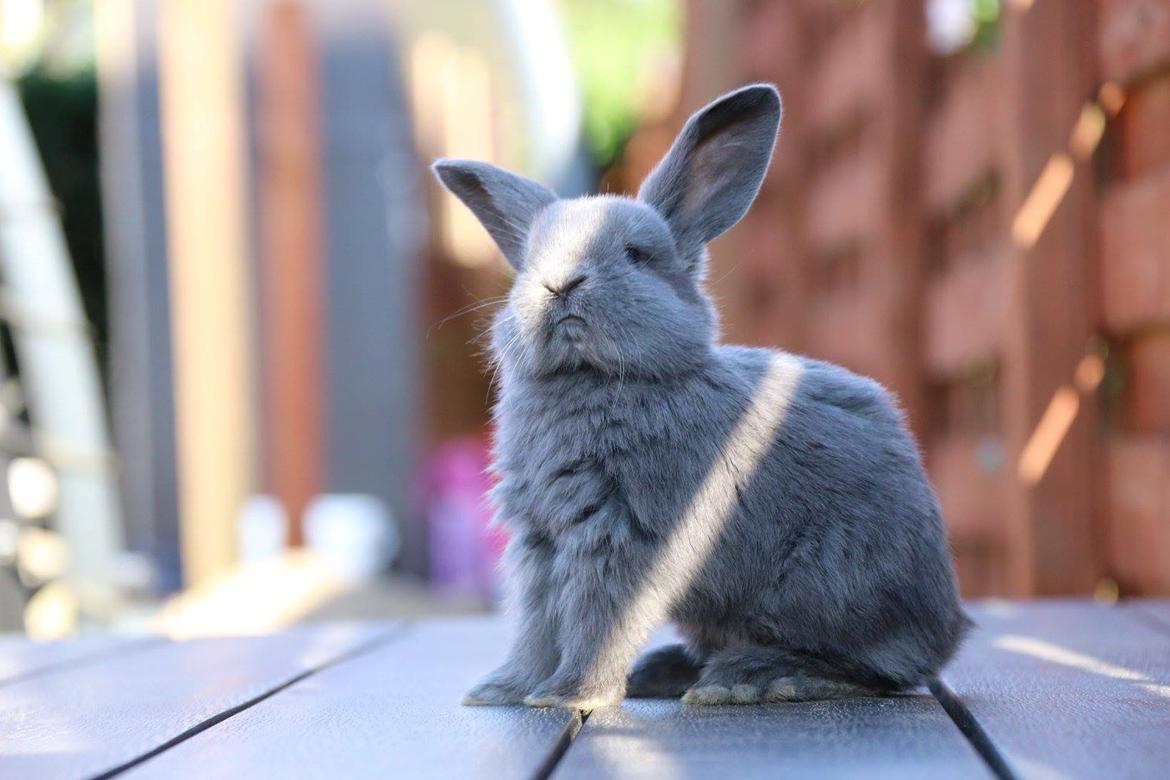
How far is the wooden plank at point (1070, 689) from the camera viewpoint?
125cm

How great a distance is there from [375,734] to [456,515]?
6.16 metres

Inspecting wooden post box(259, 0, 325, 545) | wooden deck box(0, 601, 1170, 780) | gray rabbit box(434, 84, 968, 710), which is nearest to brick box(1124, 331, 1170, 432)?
wooden deck box(0, 601, 1170, 780)

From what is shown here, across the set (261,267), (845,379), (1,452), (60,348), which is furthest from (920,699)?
(261,267)

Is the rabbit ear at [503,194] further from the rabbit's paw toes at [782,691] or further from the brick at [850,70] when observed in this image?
the brick at [850,70]

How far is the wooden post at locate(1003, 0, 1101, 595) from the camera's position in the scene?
2576mm

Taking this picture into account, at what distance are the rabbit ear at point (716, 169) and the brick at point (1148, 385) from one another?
108 cm

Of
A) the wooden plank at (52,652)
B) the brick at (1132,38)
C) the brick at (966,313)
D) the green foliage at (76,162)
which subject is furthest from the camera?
the green foliage at (76,162)

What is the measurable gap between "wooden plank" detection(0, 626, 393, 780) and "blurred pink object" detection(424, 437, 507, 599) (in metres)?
4.61

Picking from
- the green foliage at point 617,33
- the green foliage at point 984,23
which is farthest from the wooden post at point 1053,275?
the green foliage at point 617,33

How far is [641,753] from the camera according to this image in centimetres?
129

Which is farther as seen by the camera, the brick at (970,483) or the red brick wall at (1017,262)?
the brick at (970,483)

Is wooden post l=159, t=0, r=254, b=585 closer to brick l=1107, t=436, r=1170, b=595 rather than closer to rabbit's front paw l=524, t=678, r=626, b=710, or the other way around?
brick l=1107, t=436, r=1170, b=595

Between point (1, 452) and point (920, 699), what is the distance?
325 centimetres

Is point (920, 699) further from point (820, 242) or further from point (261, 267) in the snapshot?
point (261, 267)
